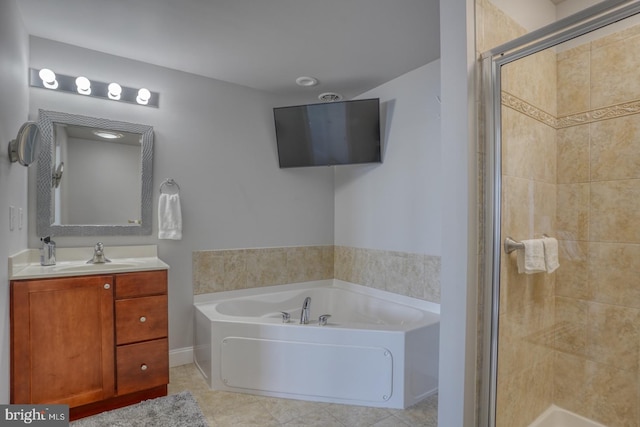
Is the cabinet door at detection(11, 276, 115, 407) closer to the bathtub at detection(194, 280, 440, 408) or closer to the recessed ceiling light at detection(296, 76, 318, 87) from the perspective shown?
the bathtub at detection(194, 280, 440, 408)

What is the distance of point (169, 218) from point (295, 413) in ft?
→ 5.57

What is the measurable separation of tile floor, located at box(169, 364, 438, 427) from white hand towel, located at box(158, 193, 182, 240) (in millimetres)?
1131

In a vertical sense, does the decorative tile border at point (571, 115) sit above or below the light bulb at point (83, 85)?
below

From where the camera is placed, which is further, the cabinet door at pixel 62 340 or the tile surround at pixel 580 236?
the cabinet door at pixel 62 340

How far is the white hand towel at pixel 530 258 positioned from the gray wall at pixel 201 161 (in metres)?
2.17

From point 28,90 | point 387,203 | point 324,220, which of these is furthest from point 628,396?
point 28,90

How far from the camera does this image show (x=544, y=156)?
186cm

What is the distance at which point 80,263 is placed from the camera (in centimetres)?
238

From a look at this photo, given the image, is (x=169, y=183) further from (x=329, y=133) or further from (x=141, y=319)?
(x=329, y=133)

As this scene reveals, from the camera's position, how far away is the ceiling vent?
3.25 m

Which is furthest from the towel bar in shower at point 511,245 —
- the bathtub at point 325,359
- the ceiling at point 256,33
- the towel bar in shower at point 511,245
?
the ceiling at point 256,33

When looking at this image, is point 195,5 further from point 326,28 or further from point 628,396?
point 628,396

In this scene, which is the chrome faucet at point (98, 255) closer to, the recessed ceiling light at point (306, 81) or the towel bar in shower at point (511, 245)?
the recessed ceiling light at point (306, 81)

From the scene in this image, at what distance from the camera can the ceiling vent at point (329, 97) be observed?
325 cm
